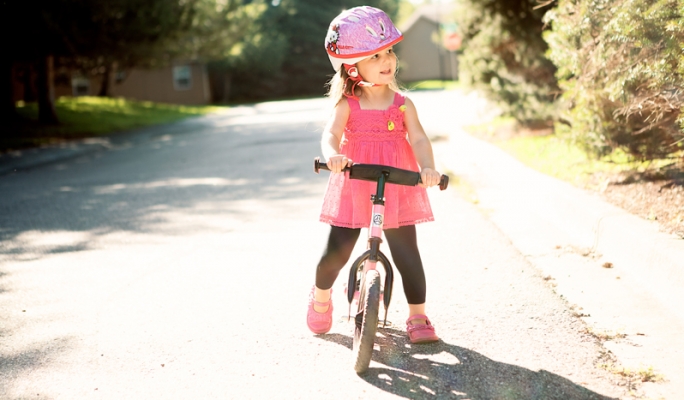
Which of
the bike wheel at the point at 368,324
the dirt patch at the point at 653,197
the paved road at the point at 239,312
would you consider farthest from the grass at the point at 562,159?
the bike wheel at the point at 368,324

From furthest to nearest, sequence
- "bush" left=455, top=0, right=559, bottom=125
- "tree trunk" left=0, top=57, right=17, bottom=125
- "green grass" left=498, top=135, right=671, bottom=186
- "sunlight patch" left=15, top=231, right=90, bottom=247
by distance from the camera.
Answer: "tree trunk" left=0, top=57, right=17, bottom=125
"bush" left=455, top=0, right=559, bottom=125
"green grass" left=498, top=135, right=671, bottom=186
"sunlight patch" left=15, top=231, right=90, bottom=247

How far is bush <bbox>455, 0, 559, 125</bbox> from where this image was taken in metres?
11.8

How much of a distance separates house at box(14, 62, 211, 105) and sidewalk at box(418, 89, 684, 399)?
123 feet

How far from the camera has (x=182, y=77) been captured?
1838 inches

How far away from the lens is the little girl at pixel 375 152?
12.1ft

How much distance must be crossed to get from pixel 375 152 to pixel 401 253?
53 centimetres

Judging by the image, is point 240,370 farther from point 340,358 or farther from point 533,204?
point 533,204

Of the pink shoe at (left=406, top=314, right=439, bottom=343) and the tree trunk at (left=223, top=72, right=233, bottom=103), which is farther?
the tree trunk at (left=223, top=72, right=233, bottom=103)

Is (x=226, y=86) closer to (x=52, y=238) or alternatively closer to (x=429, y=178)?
(x=52, y=238)

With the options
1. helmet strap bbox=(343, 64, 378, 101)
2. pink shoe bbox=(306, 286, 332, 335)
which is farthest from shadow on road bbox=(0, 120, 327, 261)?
helmet strap bbox=(343, 64, 378, 101)

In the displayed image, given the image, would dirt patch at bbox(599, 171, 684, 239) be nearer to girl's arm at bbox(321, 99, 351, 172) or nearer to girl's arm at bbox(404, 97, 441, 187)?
girl's arm at bbox(404, 97, 441, 187)

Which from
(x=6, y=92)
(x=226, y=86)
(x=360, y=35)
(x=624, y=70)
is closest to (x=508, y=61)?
(x=624, y=70)

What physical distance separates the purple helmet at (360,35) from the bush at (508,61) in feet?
28.2

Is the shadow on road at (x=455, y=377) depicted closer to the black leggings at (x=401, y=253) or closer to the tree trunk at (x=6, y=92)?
the black leggings at (x=401, y=253)
